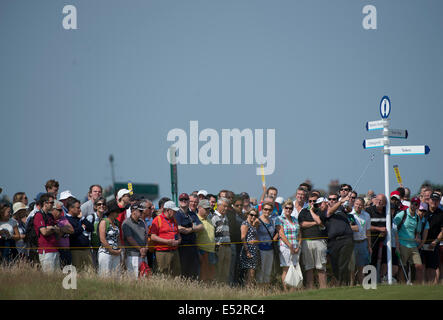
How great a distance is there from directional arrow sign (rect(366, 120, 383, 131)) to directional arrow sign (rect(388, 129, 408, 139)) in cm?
27

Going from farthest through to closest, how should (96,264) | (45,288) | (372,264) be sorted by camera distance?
(372,264)
(96,264)
(45,288)

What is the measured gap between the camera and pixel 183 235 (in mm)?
15789

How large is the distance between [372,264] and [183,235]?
197 inches

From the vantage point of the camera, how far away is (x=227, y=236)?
53.1ft

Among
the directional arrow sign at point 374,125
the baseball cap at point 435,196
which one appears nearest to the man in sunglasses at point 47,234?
the directional arrow sign at point 374,125

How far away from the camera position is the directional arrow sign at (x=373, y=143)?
1691cm

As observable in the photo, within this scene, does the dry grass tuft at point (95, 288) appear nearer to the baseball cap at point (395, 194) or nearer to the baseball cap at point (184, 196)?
the baseball cap at point (184, 196)

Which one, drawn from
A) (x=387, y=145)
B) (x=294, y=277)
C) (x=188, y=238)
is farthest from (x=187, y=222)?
(x=387, y=145)

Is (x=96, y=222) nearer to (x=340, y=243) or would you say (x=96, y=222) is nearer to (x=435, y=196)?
(x=340, y=243)

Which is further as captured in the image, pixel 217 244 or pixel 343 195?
pixel 343 195

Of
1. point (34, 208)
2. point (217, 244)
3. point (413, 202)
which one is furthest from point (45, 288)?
point (413, 202)

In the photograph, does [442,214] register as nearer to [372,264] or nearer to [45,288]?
[372,264]

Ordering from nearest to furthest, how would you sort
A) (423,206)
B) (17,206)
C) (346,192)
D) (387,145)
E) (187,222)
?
(187,222), (17,206), (387,145), (346,192), (423,206)

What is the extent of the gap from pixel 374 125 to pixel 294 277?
13.9 ft
